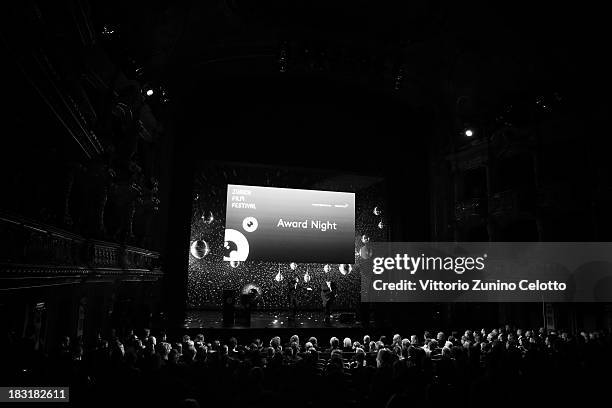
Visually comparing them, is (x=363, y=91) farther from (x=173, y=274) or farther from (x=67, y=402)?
(x=67, y=402)

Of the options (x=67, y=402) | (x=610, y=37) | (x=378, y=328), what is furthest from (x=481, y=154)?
(x=67, y=402)

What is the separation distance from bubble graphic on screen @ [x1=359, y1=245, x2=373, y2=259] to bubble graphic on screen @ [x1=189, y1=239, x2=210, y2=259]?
784 centimetres

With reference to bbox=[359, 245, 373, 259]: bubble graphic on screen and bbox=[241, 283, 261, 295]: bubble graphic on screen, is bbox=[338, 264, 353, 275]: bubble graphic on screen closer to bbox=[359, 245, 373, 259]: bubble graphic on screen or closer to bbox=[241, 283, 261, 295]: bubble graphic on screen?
bbox=[359, 245, 373, 259]: bubble graphic on screen

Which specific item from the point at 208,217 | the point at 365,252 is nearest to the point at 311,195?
the point at 365,252

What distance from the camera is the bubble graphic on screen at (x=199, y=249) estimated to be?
19.2 meters

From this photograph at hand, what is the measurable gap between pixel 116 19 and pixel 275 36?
22.1 feet

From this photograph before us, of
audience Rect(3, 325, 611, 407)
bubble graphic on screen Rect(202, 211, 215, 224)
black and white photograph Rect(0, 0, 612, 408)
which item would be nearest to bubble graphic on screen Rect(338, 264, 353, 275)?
black and white photograph Rect(0, 0, 612, 408)

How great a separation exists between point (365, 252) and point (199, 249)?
330 inches

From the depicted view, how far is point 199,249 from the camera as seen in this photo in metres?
19.2

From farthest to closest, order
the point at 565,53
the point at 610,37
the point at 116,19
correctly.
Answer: the point at 565,53, the point at 610,37, the point at 116,19

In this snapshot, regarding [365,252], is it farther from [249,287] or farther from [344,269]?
[249,287]

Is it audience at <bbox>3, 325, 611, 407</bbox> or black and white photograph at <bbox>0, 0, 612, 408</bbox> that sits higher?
black and white photograph at <bbox>0, 0, 612, 408</bbox>

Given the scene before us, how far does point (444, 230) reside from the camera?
19016mm

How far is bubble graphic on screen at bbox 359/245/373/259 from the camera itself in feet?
68.4
